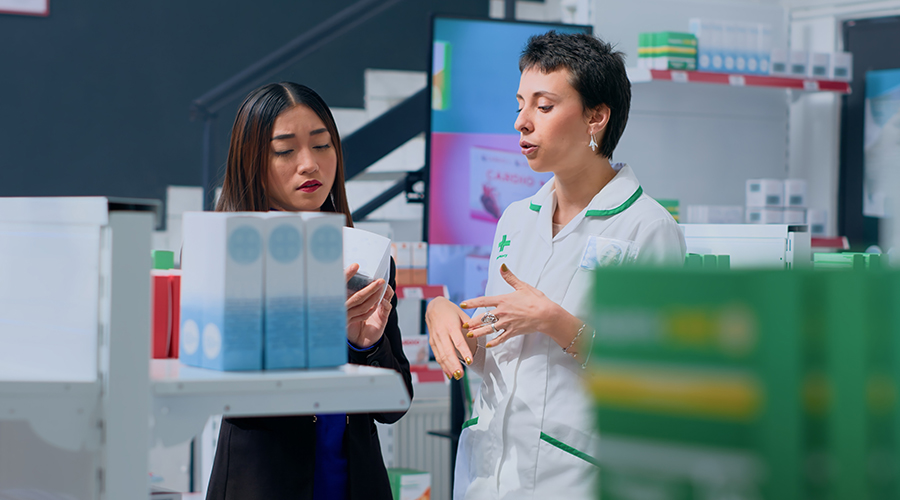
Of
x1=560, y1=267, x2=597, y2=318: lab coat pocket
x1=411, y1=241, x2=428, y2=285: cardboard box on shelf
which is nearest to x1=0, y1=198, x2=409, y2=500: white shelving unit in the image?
x1=560, y1=267, x2=597, y2=318: lab coat pocket

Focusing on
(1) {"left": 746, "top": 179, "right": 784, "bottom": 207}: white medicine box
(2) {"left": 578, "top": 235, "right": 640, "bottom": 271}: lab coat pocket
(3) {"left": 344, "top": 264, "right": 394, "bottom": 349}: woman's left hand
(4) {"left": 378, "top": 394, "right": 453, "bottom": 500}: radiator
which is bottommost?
(4) {"left": 378, "top": 394, "right": 453, "bottom": 500}: radiator

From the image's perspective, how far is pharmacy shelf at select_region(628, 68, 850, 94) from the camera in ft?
14.1

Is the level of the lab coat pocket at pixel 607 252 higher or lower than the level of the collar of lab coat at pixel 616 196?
lower

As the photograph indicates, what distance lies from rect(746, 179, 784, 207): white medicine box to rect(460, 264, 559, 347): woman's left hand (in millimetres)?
3366

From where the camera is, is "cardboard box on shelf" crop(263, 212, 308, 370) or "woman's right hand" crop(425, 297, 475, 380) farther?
"woman's right hand" crop(425, 297, 475, 380)

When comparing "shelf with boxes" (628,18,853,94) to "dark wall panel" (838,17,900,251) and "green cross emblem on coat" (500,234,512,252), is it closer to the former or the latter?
"dark wall panel" (838,17,900,251)

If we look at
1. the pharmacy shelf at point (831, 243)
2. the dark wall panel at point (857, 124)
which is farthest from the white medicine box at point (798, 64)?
the pharmacy shelf at point (831, 243)

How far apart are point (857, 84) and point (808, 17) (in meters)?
0.50

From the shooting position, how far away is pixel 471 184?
413 centimetres

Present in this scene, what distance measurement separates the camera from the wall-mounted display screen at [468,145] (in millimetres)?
4082

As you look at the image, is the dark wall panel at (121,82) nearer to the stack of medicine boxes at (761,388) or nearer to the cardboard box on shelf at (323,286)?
the cardboard box on shelf at (323,286)

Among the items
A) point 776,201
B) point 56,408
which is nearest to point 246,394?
point 56,408

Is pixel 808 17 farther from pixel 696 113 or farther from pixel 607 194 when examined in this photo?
pixel 607 194

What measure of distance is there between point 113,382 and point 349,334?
515 millimetres
